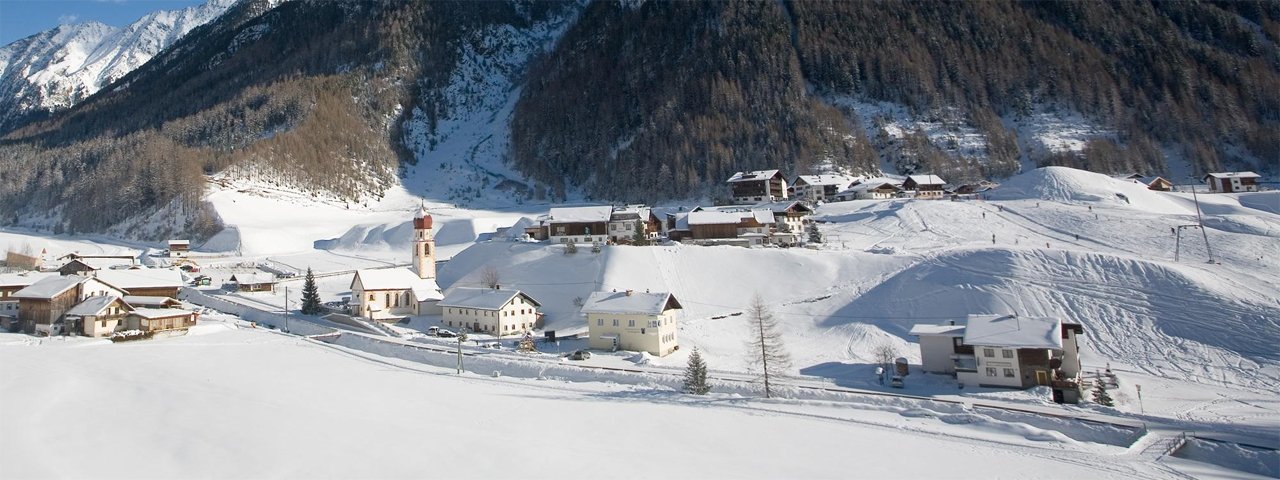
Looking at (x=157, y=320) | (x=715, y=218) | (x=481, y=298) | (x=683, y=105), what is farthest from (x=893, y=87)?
(x=157, y=320)

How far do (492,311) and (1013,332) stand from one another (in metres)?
28.5

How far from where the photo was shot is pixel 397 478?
15180 millimetres

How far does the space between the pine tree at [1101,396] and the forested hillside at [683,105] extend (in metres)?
75.2

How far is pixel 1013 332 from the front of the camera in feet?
95.8

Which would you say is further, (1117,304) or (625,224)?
(625,224)

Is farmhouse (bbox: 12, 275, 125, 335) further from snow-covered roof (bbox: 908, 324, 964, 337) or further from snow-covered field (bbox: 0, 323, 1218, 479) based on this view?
snow-covered roof (bbox: 908, 324, 964, 337)

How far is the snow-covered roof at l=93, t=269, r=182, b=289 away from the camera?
159 ft

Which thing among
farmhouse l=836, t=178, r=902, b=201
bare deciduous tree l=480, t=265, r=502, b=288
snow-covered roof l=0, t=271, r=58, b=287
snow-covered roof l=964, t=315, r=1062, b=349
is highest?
farmhouse l=836, t=178, r=902, b=201

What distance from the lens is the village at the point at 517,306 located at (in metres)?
29.0

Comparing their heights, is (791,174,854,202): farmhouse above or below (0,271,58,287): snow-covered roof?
above

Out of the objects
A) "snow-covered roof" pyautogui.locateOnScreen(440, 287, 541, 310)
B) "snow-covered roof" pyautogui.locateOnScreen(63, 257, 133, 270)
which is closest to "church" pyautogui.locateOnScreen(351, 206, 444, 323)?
"snow-covered roof" pyautogui.locateOnScreen(440, 287, 541, 310)

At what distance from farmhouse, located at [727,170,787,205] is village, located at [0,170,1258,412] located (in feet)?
59.8

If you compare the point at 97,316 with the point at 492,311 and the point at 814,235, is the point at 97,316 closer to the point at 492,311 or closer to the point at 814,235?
the point at 492,311

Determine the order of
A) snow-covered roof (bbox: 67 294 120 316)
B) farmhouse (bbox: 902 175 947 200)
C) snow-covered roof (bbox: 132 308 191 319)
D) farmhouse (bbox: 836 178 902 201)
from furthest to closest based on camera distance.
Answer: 1. farmhouse (bbox: 902 175 947 200)
2. farmhouse (bbox: 836 178 902 201)
3. snow-covered roof (bbox: 132 308 191 319)
4. snow-covered roof (bbox: 67 294 120 316)
